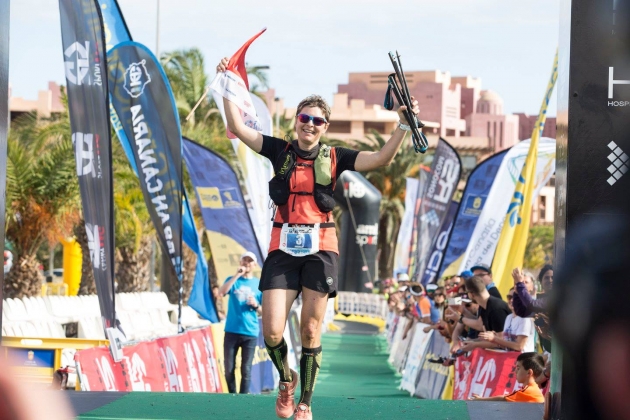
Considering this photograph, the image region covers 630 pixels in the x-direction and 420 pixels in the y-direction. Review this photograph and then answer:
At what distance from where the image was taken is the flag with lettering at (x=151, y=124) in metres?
12.1

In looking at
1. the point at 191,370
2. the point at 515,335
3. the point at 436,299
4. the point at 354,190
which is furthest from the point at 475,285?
the point at 354,190

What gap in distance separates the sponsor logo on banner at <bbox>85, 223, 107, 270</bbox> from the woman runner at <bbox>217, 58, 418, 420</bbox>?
5111mm

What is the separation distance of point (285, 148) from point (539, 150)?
32.4 ft

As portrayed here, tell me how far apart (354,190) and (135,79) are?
30959 millimetres

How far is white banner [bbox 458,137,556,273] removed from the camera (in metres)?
15.9

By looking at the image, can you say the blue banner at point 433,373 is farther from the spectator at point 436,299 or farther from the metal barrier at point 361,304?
the metal barrier at point 361,304

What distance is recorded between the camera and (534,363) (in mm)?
8383

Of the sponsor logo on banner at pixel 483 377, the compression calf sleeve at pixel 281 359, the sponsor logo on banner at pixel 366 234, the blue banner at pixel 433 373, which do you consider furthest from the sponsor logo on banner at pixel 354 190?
the compression calf sleeve at pixel 281 359

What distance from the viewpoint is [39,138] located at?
24.4m

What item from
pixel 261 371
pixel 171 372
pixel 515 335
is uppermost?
pixel 515 335

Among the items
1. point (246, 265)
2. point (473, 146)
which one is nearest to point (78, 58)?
point (246, 265)

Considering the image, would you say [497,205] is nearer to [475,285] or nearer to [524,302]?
[475,285]

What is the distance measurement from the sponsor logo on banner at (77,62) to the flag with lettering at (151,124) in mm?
1374

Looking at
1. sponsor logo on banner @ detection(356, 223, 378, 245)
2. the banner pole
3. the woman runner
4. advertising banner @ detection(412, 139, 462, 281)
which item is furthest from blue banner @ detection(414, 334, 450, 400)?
sponsor logo on banner @ detection(356, 223, 378, 245)
